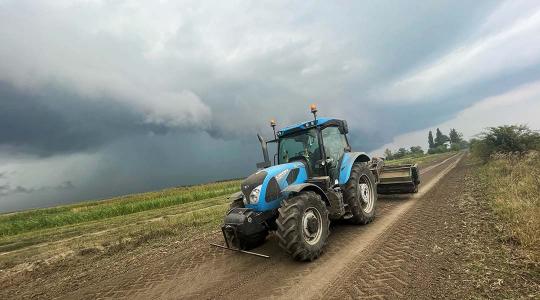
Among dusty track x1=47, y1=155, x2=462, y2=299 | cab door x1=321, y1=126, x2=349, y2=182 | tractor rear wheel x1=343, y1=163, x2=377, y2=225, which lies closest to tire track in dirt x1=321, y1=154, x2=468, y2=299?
dusty track x1=47, y1=155, x2=462, y2=299

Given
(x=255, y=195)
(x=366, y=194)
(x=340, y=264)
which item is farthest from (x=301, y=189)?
(x=366, y=194)

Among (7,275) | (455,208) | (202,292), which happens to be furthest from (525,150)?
(7,275)

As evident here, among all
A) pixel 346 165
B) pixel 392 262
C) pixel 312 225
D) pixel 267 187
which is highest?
pixel 346 165

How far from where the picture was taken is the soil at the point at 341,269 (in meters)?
4.16

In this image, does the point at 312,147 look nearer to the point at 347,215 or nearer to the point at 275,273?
the point at 347,215

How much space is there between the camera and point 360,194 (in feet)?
25.9

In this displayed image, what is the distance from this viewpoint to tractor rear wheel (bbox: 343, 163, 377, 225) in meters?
7.29

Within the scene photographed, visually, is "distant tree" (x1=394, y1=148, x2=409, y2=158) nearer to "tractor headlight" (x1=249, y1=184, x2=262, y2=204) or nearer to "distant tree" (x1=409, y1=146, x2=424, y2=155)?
"distant tree" (x1=409, y1=146, x2=424, y2=155)

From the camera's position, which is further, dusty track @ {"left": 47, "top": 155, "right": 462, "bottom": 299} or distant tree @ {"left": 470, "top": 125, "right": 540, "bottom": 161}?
distant tree @ {"left": 470, "top": 125, "right": 540, "bottom": 161}

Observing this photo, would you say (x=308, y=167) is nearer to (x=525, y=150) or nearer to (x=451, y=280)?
(x=451, y=280)

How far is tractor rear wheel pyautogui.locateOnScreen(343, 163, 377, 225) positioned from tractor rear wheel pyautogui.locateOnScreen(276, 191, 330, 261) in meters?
1.52

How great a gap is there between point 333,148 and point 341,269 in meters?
3.29

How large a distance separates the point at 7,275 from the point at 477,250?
9.97 m

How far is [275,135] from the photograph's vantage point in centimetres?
792
